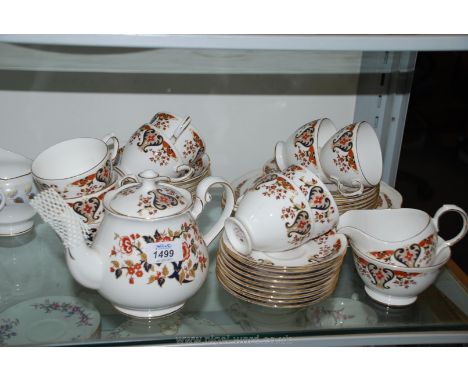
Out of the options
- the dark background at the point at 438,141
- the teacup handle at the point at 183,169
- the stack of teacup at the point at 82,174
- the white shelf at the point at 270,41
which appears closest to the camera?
the white shelf at the point at 270,41

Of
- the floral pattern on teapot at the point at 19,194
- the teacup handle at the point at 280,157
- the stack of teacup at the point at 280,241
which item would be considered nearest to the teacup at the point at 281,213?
the stack of teacup at the point at 280,241

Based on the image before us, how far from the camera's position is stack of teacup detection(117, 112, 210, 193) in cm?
108

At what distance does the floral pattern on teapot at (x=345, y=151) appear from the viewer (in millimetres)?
1063

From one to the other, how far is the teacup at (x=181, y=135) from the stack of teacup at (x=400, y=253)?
32 centimetres

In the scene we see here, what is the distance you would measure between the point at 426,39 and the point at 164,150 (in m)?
0.51

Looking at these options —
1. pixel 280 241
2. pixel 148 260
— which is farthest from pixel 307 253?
pixel 148 260

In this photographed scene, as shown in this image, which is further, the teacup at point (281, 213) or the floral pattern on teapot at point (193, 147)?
the floral pattern on teapot at point (193, 147)

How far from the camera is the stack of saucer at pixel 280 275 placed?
90 centimetres

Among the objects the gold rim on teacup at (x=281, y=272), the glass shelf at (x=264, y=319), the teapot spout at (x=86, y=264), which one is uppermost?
the teapot spout at (x=86, y=264)

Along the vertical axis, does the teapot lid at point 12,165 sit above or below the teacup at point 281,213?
below

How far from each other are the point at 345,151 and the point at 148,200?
420 mm

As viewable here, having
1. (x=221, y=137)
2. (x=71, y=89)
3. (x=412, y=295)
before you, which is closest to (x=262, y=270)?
(x=412, y=295)

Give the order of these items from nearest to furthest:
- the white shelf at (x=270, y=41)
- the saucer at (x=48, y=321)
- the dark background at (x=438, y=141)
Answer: the white shelf at (x=270, y=41) → the saucer at (x=48, y=321) → the dark background at (x=438, y=141)

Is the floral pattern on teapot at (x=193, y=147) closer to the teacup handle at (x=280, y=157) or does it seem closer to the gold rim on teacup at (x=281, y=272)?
the teacup handle at (x=280, y=157)
